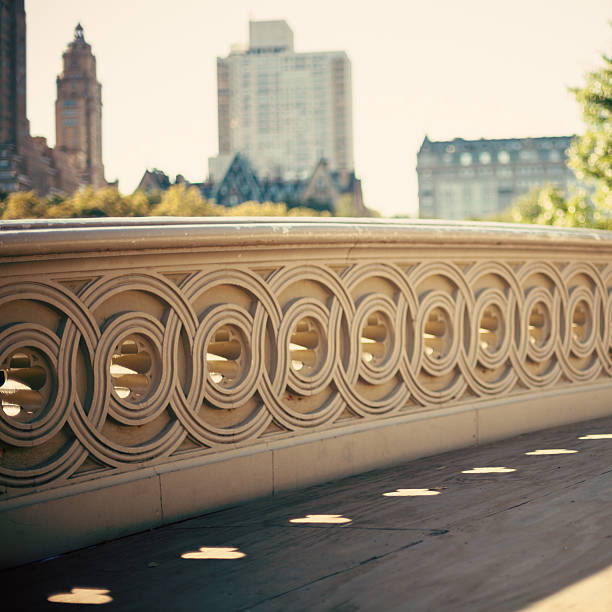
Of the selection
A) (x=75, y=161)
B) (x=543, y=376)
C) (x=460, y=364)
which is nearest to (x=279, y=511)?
(x=460, y=364)

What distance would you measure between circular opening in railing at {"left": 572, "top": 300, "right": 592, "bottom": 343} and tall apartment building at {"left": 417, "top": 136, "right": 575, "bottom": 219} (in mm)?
187152

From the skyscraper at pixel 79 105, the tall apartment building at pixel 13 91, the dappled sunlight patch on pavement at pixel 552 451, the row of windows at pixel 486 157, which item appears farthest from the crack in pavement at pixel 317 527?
the row of windows at pixel 486 157

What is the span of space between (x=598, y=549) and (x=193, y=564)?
5.70 ft

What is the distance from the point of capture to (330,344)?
562 cm

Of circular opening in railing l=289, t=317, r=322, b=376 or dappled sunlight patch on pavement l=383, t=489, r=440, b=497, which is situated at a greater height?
circular opening in railing l=289, t=317, r=322, b=376

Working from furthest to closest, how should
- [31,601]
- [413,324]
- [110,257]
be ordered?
[413,324]
[110,257]
[31,601]

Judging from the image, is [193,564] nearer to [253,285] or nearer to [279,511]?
[279,511]

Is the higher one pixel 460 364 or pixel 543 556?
pixel 460 364

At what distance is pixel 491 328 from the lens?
7012mm

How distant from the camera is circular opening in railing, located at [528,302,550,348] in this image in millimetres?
7312

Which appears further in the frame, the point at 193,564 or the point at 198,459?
the point at 198,459

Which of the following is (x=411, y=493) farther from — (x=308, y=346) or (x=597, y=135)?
(x=597, y=135)

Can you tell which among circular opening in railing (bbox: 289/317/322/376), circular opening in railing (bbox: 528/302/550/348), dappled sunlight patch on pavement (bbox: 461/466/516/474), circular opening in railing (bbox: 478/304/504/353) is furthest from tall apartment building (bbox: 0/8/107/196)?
dappled sunlight patch on pavement (bbox: 461/466/516/474)

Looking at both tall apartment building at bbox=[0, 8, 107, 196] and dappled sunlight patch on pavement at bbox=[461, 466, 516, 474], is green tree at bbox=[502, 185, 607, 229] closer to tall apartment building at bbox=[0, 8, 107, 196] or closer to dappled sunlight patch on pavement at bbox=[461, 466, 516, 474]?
dappled sunlight patch on pavement at bbox=[461, 466, 516, 474]
